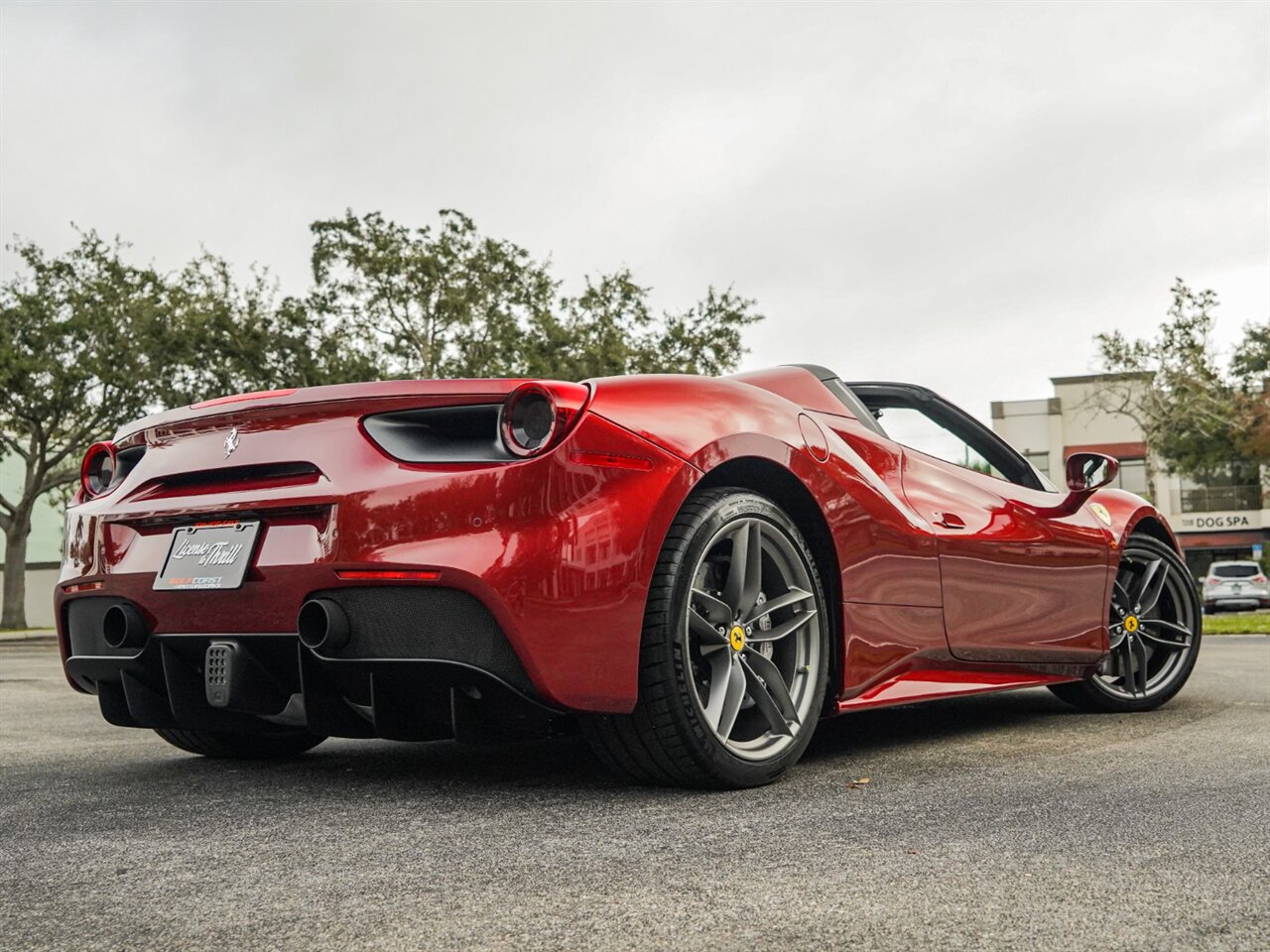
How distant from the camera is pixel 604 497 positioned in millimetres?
3068

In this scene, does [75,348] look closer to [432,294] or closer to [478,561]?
[432,294]

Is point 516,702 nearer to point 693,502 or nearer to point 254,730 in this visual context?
point 693,502

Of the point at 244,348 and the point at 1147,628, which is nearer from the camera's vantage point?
the point at 1147,628

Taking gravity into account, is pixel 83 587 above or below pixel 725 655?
above

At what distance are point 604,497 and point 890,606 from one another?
1.26m

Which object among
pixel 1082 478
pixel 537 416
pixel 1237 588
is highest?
pixel 537 416

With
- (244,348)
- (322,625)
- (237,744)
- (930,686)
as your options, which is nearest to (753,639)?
(930,686)

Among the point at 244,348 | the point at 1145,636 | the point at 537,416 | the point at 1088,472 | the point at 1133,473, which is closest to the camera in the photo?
the point at 537,416

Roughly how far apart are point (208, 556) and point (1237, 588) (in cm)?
3385

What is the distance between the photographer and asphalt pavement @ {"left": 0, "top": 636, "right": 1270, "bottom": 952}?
6.64ft

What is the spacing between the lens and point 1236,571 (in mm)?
33344

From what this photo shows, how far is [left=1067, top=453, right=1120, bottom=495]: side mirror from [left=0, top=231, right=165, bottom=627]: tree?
2677cm

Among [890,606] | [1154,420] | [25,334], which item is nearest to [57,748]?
[890,606]

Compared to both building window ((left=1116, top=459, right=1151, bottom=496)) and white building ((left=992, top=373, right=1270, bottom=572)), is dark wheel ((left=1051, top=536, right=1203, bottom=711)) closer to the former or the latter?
white building ((left=992, top=373, right=1270, bottom=572))
